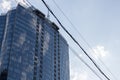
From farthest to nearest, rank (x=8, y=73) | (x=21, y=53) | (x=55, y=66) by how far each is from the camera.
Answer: (x=55, y=66) < (x=21, y=53) < (x=8, y=73)

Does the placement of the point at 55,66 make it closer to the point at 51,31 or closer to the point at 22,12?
the point at 51,31

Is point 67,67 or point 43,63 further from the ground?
point 67,67

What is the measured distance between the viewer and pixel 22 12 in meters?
160

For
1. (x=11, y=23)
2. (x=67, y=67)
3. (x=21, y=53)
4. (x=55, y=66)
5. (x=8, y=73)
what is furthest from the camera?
(x=67, y=67)

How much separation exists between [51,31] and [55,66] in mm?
20614

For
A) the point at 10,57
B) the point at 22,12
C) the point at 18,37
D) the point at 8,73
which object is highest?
the point at 22,12

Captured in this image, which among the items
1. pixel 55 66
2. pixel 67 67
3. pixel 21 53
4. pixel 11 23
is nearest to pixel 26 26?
pixel 11 23

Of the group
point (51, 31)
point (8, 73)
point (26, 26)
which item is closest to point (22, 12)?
point (26, 26)

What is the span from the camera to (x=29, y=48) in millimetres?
151125

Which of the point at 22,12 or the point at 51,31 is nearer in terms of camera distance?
the point at 22,12

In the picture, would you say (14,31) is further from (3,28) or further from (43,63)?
(43,63)

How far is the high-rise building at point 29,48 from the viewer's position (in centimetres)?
13975

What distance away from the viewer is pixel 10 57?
14000 centimetres

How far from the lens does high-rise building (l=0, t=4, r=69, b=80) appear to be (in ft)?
458
